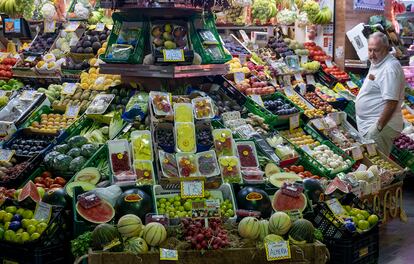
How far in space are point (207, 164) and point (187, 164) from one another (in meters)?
0.15

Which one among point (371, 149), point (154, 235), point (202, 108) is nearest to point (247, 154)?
point (202, 108)

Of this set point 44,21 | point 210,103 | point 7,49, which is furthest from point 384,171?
point 7,49

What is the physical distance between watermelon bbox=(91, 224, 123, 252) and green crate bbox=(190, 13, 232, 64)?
270 cm

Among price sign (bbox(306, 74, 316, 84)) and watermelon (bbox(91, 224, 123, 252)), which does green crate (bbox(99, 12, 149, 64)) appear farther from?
price sign (bbox(306, 74, 316, 84))

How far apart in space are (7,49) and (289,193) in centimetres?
591

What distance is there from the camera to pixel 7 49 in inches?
370

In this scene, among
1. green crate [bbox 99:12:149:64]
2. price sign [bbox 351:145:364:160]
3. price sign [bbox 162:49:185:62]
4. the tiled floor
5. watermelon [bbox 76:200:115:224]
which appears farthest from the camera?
price sign [bbox 351:145:364:160]

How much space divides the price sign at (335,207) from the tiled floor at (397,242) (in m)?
1.18

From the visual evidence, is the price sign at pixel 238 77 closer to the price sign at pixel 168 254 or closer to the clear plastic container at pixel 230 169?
the clear plastic container at pixel 230 169

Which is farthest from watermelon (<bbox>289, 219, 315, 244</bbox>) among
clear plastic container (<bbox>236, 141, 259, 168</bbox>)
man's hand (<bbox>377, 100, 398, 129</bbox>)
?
man's hand (<bbox>377, 100, 398, 129</bbox>)

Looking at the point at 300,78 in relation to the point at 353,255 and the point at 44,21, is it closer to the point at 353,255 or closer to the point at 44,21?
the point at 44,21

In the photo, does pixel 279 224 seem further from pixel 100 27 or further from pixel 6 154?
pixel 100 27

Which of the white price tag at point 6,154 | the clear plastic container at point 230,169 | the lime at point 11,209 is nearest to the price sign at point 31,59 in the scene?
the white price tag at point 6,154

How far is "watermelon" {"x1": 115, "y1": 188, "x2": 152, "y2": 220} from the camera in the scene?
175 inches
